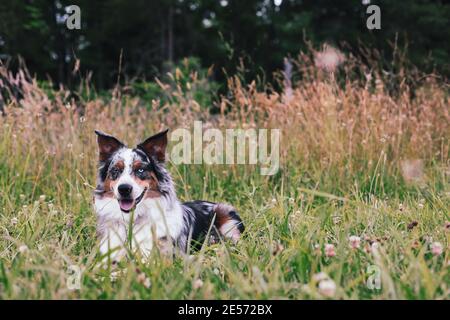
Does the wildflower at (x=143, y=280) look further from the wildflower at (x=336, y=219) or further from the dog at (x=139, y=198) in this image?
the wildflower at (x=336, y=219)

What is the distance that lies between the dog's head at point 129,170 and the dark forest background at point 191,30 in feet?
41.9

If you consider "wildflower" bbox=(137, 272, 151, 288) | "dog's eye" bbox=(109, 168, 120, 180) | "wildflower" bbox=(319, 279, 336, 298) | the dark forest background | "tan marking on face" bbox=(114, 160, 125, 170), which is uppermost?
the dark forest background

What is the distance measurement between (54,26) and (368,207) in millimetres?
18417

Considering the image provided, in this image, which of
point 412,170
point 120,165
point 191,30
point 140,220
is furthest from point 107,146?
point 191,30

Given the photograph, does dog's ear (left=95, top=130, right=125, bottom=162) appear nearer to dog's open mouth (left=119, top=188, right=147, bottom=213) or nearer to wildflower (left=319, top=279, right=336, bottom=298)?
dog's open mouth (left=119, top=188, right=147, bottom=213)

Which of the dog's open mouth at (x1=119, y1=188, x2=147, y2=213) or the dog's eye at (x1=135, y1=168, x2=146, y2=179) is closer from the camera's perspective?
the dog's open mouth at (x1=119, y1=188, x2=147, y2=213)

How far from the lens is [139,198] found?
129 inches

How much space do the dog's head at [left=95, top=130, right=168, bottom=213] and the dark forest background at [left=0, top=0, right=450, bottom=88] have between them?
12.8 m

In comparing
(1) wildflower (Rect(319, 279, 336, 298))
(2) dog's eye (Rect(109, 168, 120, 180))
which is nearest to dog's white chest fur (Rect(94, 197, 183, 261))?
(2) dog's eye (Rect(109, 168, 120, 180))

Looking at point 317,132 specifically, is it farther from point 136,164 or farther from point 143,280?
point 143,280

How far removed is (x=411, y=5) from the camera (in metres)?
16.2

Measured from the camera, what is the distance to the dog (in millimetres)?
3217

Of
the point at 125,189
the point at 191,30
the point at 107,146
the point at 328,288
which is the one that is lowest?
the point at 328,288

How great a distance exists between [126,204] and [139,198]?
0.32ft
